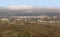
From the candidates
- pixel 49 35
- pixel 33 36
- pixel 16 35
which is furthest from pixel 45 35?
pixel 16 35

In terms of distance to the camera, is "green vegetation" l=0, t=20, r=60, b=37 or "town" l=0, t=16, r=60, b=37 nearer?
"green vegetation" l=0, t=20, r=60, b=37

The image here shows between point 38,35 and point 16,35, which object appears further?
point 38,35

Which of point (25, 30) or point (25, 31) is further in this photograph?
point (25, 30)

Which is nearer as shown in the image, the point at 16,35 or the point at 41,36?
the point at 16,35

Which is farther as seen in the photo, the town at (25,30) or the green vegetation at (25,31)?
the town at (25,30)

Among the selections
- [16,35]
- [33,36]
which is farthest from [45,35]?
[16,35]

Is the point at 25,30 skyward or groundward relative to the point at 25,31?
groundward

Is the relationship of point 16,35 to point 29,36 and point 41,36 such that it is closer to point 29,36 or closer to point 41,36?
point 29,36

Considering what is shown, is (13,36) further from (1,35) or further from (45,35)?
(45,35)
